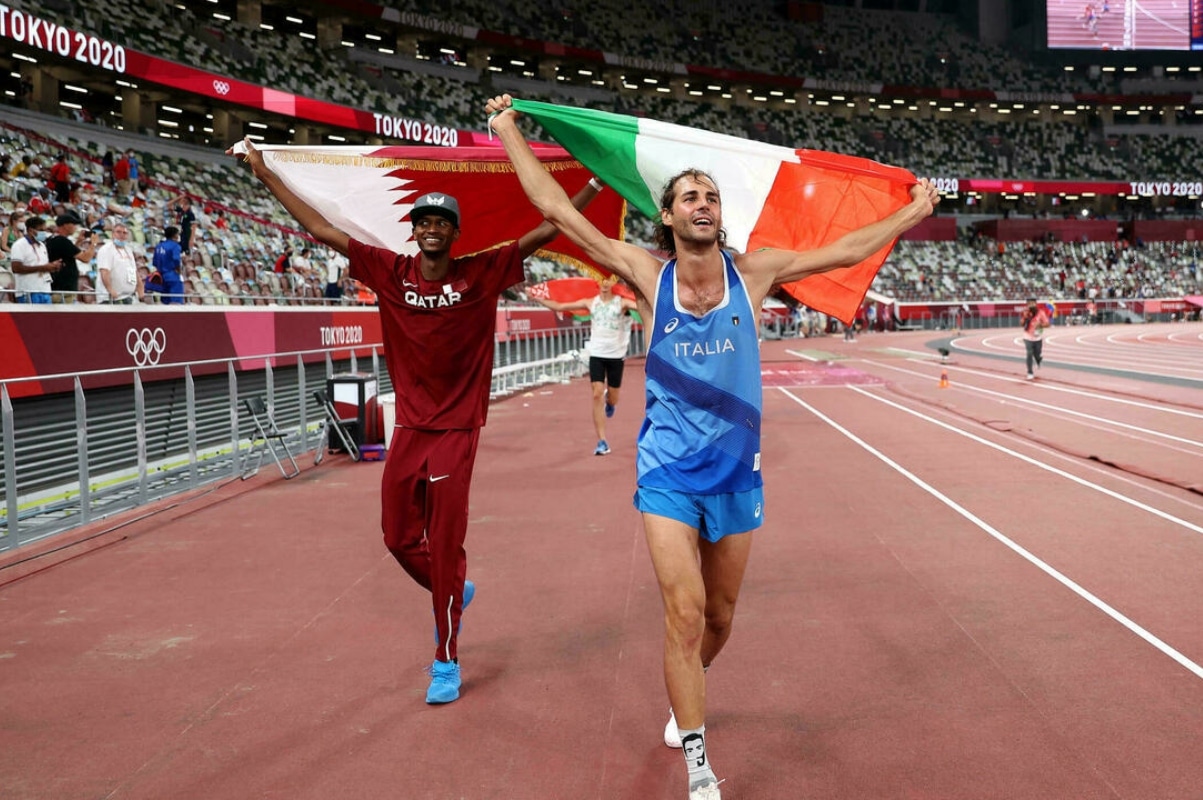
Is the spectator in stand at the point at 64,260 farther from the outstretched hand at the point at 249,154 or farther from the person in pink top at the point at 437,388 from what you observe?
the person in pink top at the point at 437,388

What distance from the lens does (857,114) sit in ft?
245

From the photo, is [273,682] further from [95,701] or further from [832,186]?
[832,186]

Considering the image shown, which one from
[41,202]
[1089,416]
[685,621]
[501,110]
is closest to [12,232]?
[41,202]

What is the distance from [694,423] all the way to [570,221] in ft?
3.17

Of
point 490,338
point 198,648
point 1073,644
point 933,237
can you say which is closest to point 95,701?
point 198,648

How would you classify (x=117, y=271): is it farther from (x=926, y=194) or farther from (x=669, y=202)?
(x=926, y=194)

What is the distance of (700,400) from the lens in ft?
11.3

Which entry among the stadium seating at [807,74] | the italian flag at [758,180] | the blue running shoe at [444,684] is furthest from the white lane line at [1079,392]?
the stadium seating at [807,74]

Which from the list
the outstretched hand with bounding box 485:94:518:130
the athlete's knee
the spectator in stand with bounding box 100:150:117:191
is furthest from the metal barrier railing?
the spectator in stand with bounding box 100:150:117:191

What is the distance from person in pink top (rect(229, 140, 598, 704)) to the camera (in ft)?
13.9

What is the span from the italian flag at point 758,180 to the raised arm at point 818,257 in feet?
0.93

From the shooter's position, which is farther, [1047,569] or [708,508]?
[1047,569]

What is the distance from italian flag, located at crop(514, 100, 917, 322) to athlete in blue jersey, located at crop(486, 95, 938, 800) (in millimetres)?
714

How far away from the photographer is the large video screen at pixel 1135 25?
72625 mm
